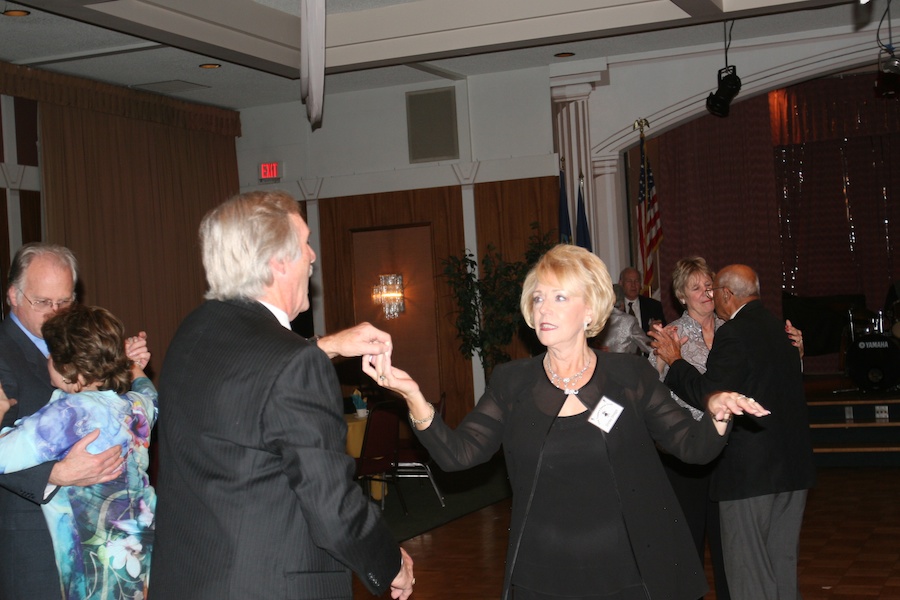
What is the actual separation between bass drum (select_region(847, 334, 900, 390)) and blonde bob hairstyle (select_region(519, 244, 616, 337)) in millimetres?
7393

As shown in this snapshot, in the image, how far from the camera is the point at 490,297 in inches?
393

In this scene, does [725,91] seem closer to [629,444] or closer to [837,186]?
[837,186]

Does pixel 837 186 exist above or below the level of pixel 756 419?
above

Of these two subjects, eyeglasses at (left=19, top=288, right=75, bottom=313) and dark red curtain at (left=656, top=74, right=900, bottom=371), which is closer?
eyeglasses at (left=19, top=288, right=75, bottom=313)

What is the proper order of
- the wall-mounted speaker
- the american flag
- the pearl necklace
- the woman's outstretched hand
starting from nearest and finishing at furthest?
1. the woman's outstretched hand
2. the pearl necklace
3. the american flag
4. the wall-mounted speaker

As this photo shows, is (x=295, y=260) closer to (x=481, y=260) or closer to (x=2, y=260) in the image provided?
→ (x=2, y=260)

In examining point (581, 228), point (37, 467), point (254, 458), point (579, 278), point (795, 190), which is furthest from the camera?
point (795, 190)

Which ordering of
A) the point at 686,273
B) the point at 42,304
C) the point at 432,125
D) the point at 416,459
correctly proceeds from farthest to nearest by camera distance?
the point at 432,125, the point at 416,459, the point at 686,273, the point at 42,304

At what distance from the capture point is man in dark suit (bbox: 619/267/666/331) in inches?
366

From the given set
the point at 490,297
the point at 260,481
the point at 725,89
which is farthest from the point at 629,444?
the point at 490,297

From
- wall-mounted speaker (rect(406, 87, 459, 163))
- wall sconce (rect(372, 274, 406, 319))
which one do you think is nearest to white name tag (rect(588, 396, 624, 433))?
wall-mounted speaker (rect(406, 87, 459, 163))

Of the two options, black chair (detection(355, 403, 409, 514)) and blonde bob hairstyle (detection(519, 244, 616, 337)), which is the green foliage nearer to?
black chair (detection(355, 403, 409, 514))

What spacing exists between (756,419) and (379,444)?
378 centimetres

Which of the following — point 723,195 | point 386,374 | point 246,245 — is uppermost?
point 723,195
